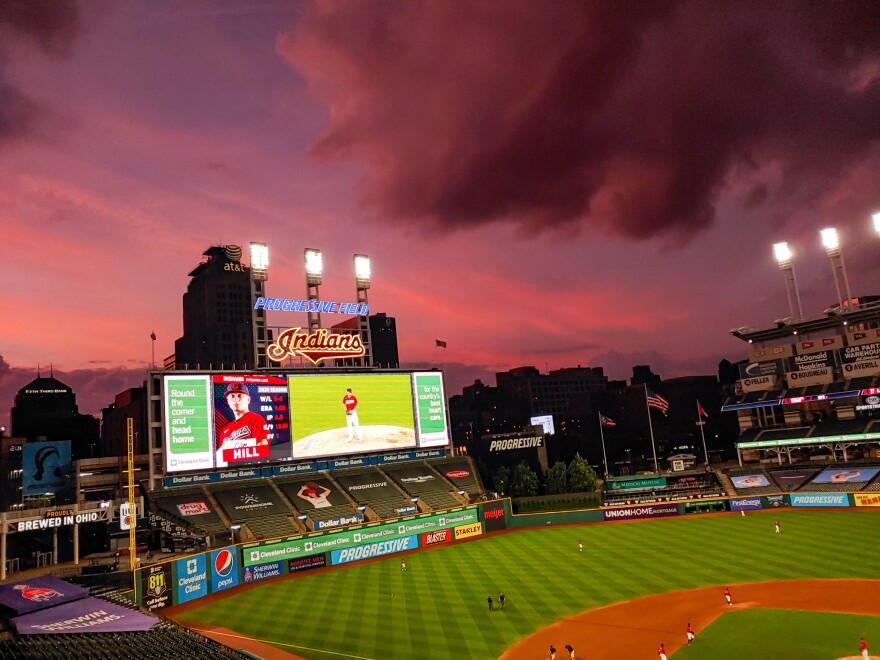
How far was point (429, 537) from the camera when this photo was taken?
171 ft

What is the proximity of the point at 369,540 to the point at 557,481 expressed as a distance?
32.9 metres

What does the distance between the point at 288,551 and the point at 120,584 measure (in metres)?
12.4

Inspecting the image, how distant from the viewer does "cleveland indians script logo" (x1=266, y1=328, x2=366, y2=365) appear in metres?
54.8

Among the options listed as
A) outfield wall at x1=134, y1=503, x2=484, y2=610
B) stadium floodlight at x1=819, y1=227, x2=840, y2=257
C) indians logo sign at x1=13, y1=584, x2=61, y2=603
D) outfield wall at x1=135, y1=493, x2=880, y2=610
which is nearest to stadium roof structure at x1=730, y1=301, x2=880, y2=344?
stadium floodlight at x1=819, y1=227, x2=840, y2=257

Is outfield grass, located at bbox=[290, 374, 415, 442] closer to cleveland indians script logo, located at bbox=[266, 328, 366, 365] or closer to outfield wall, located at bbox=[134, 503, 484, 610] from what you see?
cleveland indians script logo, located at bbox=[266, 328, 366, 365]

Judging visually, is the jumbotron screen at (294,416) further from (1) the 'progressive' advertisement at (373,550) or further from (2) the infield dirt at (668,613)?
(2) the infield dirt at (668,613)

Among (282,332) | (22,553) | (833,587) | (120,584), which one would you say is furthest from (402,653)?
(22,553)

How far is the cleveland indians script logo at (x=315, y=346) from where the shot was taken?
5475 cm

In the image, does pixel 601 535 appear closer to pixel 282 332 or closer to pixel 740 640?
pixel 740 640

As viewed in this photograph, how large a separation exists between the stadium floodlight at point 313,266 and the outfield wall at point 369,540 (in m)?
24.2

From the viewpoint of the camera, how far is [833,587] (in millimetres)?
29469

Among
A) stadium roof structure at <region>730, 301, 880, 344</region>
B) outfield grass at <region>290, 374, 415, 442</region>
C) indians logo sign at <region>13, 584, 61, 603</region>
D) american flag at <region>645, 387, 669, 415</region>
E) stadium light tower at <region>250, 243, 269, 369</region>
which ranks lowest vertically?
indians logo sign at <region>13, 584, 61, 603</region>

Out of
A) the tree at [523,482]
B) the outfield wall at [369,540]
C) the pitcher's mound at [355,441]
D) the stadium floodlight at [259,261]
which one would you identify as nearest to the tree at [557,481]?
the tree at [523,482]

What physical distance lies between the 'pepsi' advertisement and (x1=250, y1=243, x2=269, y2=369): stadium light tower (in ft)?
62.4
